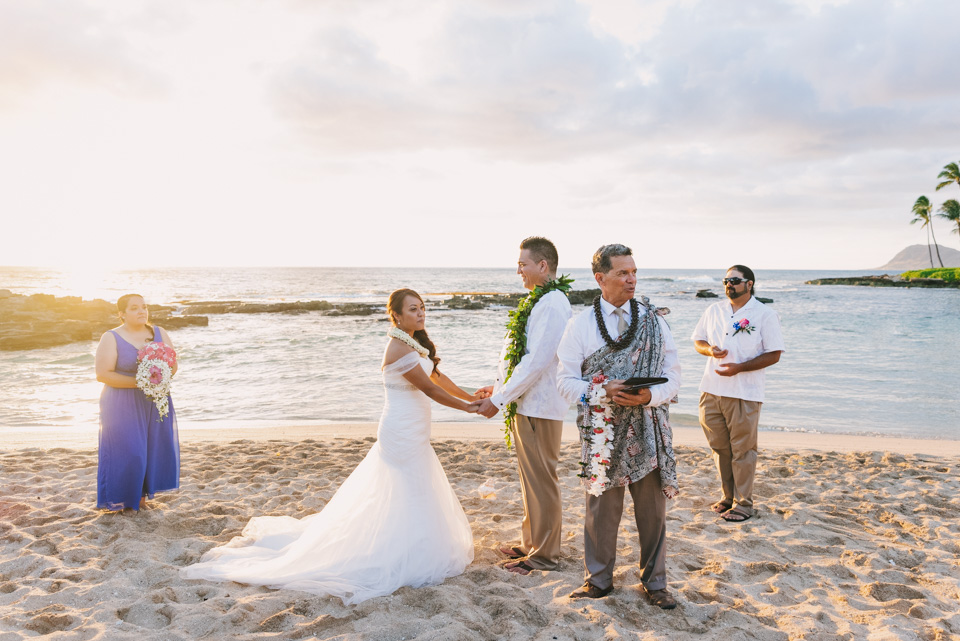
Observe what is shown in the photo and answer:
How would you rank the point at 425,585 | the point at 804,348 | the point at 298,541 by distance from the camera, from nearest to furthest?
the point at 425,585, the point at 298,541, the point at 804,348

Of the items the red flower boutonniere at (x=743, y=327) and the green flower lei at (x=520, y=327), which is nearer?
the green flower lei at (x=520, y=327)

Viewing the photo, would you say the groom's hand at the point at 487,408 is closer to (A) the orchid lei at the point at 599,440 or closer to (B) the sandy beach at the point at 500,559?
(A) the orchid lei at the point at 599,440

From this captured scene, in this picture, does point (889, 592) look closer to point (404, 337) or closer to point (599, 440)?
point (599, 440)

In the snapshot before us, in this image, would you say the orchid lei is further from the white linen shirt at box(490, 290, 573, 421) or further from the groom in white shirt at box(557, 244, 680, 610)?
the white linen shirt at box(490, 290, 573, 421)

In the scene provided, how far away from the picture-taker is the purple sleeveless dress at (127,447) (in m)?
5.21

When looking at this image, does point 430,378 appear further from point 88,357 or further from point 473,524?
point 88,357

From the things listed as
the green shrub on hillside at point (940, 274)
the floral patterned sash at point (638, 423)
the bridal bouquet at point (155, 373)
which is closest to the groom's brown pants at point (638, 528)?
the floral patterned sash at point (638, 423)

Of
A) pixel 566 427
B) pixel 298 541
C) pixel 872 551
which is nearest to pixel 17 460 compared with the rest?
pixel 298 541

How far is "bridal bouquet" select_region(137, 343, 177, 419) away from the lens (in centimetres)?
525

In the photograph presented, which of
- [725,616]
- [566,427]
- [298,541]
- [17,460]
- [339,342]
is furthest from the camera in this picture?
[339,342]

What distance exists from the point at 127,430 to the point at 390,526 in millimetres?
2935

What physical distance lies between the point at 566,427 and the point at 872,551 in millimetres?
5296

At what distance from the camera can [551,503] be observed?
4.21 metres

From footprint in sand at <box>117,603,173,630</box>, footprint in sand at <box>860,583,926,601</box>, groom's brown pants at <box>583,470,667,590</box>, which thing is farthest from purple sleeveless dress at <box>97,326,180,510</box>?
footprint in sand at <box>860,583,926,601</box>
